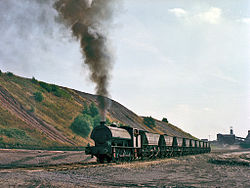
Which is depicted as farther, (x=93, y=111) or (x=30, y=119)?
(x=93, y=111)

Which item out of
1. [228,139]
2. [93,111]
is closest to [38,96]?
[93,111]

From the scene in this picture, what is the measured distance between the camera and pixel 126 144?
25.6 m

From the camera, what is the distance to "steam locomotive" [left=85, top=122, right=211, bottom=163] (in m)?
22.4

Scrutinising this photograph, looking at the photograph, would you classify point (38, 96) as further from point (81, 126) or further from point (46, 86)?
point (81, 126)

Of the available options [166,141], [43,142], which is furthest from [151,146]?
[43,142]

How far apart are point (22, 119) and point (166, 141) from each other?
3196cm

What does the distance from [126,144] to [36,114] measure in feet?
128

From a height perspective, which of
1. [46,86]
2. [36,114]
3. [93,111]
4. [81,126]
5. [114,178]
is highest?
[46,86]

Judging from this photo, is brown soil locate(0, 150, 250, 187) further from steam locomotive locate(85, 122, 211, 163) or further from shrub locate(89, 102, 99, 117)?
shrub locate(89, 102, 99, 117)

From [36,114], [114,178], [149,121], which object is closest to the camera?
[114,178]

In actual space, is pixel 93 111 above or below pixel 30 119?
above

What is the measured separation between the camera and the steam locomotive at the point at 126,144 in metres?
22.4

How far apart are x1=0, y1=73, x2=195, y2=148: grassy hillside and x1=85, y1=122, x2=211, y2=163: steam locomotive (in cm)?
2097

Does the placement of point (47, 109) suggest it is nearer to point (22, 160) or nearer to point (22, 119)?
point (22, 119)
